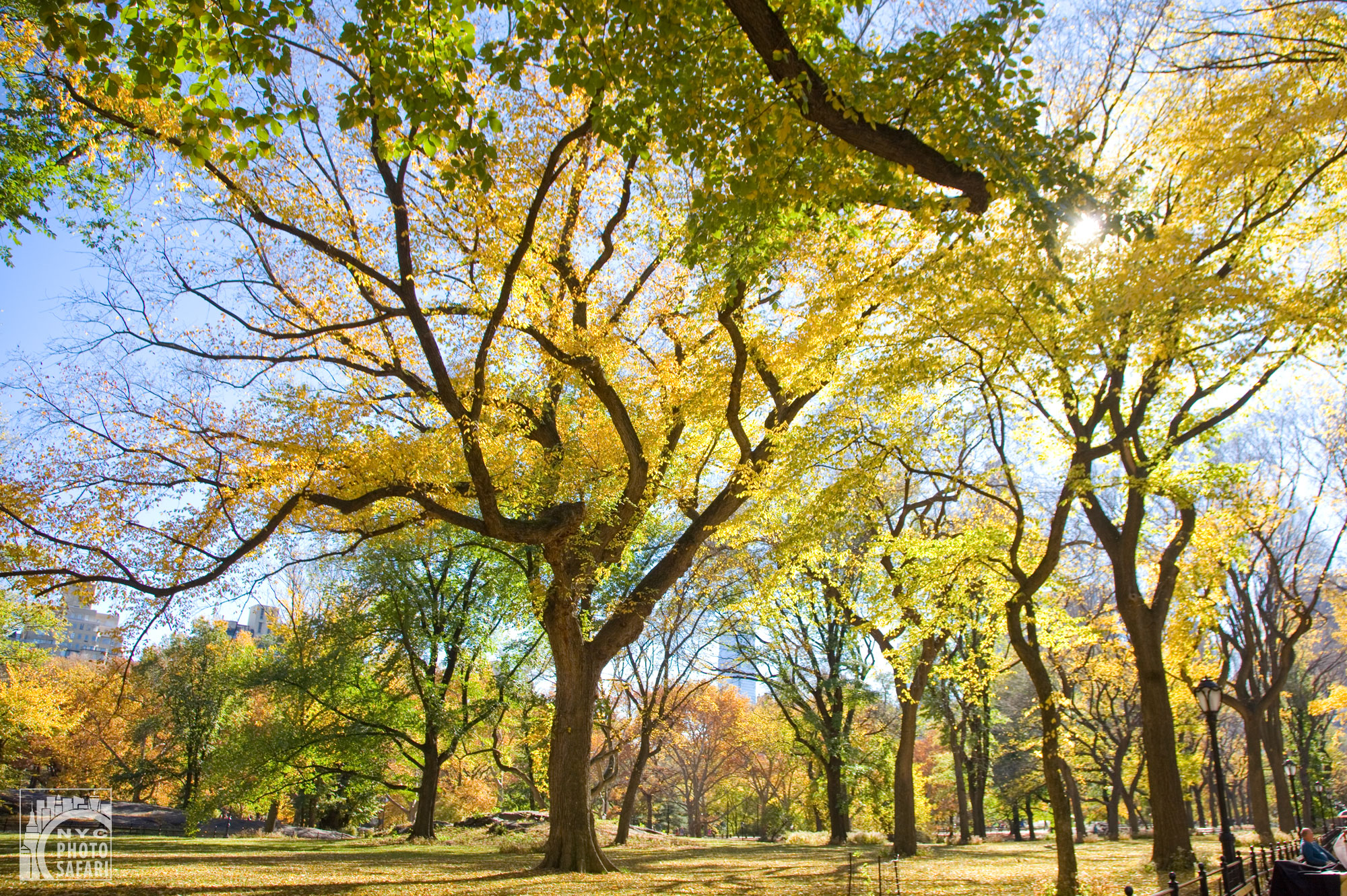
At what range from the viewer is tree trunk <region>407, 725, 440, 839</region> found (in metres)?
20.1

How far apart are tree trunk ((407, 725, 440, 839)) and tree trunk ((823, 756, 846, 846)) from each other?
12.0 meters

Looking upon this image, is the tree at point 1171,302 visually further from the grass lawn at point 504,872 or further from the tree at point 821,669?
the tree at point 821,669

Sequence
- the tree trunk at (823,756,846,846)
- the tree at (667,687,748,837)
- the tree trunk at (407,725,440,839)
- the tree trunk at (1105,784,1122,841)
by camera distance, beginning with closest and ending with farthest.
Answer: the tree trunk at (407,725,440,839), the tree trunk at (823,756,846,846), the tree trunk at (1105,784,1122,841), the tree at (667,687,748,837)

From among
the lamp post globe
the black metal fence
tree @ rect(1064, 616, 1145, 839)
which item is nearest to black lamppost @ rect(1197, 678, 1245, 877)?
the lamp post globe

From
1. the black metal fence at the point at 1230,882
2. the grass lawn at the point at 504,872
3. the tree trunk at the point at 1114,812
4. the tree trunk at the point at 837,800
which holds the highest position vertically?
the black metal fence at the point at 1230,882

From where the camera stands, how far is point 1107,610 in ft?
77.4

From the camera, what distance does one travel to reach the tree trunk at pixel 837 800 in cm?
2217

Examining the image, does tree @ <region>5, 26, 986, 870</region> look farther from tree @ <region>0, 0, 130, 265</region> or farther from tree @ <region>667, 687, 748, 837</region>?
tree @ <region>667, 687, 748, 837</region>

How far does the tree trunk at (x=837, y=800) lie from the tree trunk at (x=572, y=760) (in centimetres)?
1279

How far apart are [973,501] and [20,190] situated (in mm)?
20011

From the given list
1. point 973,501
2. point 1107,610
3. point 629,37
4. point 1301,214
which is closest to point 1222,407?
point 1301,214

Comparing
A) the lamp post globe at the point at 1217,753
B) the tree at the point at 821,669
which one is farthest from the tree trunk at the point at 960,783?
the lamp post globe at the point at 1217,753

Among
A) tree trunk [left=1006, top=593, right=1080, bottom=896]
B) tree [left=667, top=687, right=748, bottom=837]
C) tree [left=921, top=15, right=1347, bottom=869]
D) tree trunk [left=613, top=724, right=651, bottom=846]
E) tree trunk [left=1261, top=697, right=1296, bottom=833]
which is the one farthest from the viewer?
tree [left=667, top=687, right=748, bottom=837]

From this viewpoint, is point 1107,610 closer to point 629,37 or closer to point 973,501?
point 973,501
